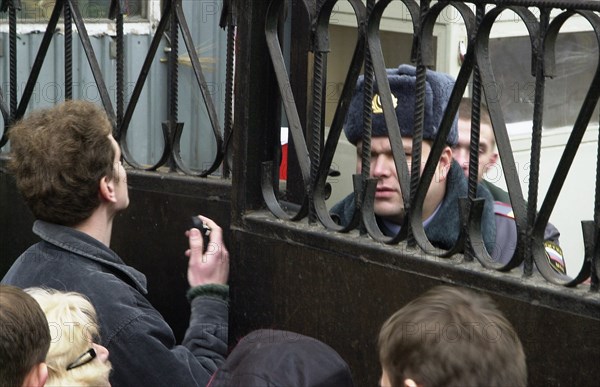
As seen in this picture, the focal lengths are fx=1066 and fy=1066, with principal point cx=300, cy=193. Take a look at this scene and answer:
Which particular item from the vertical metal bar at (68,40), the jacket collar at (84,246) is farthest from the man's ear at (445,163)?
the vertical metal bar at (68,40)

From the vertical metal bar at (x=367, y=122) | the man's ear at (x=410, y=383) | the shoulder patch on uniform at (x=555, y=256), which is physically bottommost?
the shoulder patch on uniform at (x=555, y=256)

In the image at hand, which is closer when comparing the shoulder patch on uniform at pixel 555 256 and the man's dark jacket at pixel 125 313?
the man's dark jacket at pixel 125 313

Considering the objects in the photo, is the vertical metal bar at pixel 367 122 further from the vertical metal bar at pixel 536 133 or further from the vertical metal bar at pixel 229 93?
the vertical metal bar at pixel 229 93

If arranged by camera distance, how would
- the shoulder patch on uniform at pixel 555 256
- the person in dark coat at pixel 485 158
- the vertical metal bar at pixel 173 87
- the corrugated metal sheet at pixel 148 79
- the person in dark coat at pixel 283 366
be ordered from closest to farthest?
the person in dark coat at pixel 283 366
the shoulder patch on uniform at pixel 555 256
the person in dark coat at pixel 485 158
the vertical metal bar at pixel 173 87
the corrugated metal sheet at pixel 148 79

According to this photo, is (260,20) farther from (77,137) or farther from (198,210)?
(198,210)

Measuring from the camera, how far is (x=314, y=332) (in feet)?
9.65

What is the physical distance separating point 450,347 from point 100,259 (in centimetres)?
144

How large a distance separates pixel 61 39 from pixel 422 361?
4.21 meters

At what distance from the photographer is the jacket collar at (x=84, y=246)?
120 inches

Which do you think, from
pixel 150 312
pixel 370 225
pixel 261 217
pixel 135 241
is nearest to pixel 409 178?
pixel 370 225

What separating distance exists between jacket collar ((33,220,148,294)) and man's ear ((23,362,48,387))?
0.80m

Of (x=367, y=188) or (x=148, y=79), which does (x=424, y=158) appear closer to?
(x=367, y=188)

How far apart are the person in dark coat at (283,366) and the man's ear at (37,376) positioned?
37 cm

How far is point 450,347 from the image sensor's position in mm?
1888
